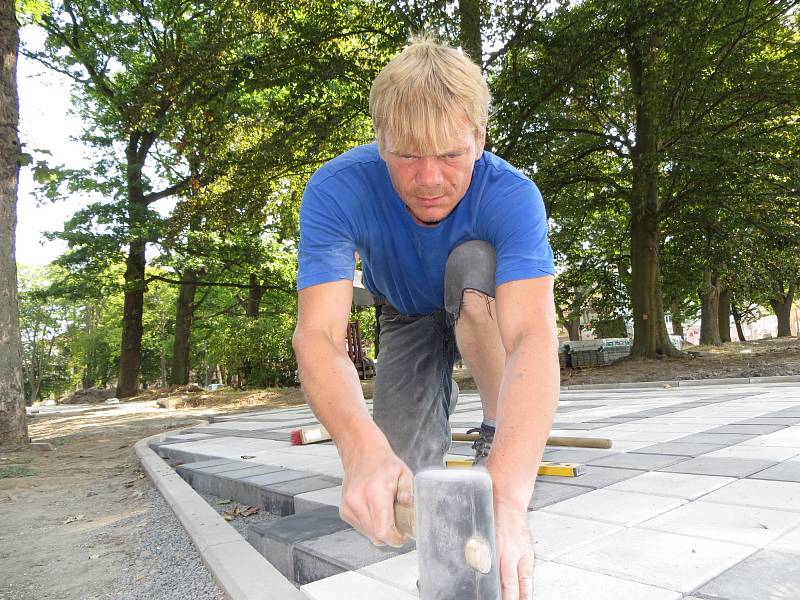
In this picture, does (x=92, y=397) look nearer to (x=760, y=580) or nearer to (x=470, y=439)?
(x=470, y=439)

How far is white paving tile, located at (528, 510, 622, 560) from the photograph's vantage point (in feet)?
6.54

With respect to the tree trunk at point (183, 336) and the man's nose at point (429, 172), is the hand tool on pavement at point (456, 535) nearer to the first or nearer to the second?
the man's nose at point (429, 172)

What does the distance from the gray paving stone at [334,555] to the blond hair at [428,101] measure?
57.6 inches

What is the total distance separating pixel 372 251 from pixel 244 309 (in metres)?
23.4

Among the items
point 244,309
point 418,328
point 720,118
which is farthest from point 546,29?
point 244,309

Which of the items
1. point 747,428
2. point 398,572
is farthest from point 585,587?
point 747,428

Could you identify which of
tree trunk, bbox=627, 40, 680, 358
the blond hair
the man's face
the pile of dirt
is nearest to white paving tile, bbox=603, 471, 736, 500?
the man's face

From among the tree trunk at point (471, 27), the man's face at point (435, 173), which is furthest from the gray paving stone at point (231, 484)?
the tree trunk at point (471, 27)

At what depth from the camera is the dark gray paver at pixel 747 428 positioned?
3777mm

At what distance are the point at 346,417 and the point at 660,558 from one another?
1.14m

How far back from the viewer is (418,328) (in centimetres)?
281

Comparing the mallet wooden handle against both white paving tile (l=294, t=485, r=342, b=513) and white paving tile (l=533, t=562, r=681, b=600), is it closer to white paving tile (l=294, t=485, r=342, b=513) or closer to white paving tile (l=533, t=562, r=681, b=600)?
white paving tile (l=294, t=485, r=342, b=513)

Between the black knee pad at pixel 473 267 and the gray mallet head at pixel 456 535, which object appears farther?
the black knee pad at pixel 473 267

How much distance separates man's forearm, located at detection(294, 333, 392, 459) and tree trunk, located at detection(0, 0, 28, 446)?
7.73m
